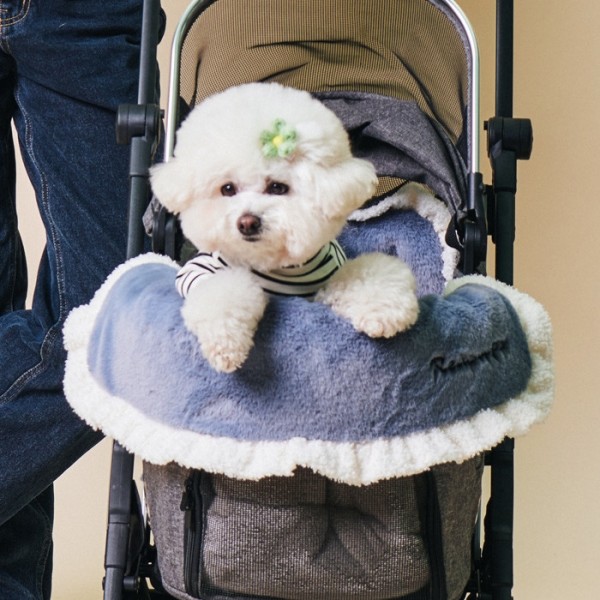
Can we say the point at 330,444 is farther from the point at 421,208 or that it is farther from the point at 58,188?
the point at 58,188

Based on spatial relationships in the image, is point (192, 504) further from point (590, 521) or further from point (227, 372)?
point (590, 521)

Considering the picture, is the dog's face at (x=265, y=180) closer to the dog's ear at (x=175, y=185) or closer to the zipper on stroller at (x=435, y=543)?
the dog's ear at (x=175, y=185)

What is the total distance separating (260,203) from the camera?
90 cm

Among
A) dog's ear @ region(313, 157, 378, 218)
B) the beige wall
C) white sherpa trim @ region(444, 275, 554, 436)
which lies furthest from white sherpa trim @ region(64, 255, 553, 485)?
the beige wall

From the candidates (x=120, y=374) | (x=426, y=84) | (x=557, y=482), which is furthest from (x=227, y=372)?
(x=557, y=482)

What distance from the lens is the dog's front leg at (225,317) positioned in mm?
876

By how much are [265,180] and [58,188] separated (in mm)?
611

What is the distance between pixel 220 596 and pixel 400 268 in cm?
41

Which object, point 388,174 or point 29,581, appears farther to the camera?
point 29,581

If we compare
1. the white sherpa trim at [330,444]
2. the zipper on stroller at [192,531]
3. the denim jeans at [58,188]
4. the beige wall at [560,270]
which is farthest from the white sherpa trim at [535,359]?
the beige wall at [560,270]

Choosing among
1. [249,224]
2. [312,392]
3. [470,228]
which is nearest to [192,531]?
[312,392]

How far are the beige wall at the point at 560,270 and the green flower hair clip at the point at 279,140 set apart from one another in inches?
51.9

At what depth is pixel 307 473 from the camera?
0.98m

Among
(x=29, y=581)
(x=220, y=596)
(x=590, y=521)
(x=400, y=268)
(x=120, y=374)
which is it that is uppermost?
(x=400, y=268)
